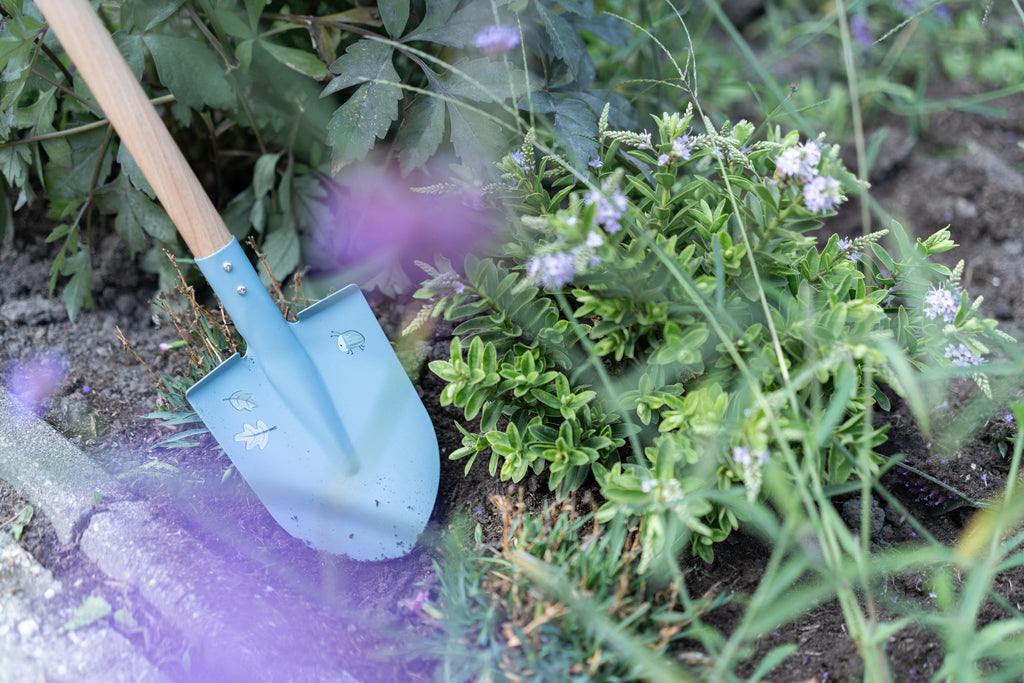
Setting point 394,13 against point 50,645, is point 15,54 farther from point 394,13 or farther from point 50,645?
point 50,645

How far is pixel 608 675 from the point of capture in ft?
3.16

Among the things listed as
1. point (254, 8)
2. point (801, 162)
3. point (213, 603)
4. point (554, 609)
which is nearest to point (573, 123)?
point (801, 162)

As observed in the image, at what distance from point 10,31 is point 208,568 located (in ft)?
3.46

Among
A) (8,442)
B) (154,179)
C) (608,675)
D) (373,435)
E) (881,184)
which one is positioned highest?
(154,179)

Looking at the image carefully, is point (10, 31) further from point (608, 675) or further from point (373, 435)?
point (608, 675)

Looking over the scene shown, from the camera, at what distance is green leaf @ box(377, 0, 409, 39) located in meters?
1.36

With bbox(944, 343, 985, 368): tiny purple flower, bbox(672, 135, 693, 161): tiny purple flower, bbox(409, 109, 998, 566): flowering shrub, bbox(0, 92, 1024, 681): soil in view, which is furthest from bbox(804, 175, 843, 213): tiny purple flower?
bbox(0, 92, 1024, 681): soil

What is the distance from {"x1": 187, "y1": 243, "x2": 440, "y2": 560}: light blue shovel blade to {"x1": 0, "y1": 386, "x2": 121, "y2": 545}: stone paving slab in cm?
23

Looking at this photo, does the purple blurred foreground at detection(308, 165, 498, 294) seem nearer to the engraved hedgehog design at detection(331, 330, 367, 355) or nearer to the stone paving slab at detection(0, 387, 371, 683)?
the engraved hedgehog design at detection(331, 330, 367, 355)

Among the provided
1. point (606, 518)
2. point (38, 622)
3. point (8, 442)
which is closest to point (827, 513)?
point (606, 518)

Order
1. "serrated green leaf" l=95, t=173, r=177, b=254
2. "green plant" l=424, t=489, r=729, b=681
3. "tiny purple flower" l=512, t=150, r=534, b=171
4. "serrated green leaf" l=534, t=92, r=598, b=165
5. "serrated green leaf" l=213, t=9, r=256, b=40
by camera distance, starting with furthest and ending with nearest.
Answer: "serrated green leaf" l=95, t=173, r=177, b=254, "serrated green leaf" l=213, t=9, r=256, b=40, "serrated green leaf" l=534, t=92, r=598, b=165, "tiny purple flower" l=512, t=150, r=534, b=171, "green plant" l=424, t=489, r=729, b=681

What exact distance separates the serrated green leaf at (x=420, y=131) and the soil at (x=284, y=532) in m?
0.40

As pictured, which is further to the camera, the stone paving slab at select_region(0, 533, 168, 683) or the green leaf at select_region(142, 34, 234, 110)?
the green leaf at select_region(142, 34, 234, 110)

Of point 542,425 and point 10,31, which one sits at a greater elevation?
point 10,31
